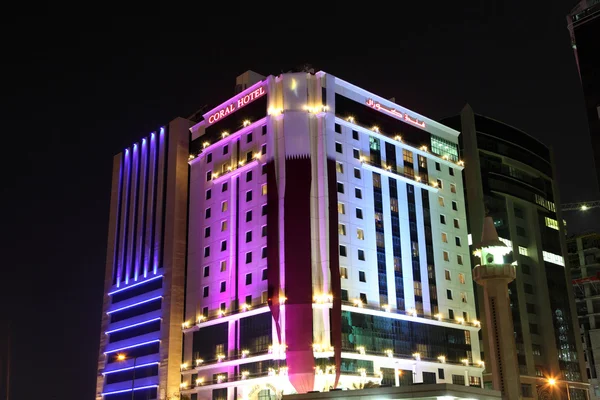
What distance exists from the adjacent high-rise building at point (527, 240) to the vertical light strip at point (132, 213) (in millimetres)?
47321

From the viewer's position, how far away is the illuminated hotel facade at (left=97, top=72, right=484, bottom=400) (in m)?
83.2

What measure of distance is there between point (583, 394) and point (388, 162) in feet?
161

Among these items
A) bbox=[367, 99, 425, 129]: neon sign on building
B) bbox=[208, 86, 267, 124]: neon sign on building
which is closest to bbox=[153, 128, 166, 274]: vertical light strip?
bbox=[208, 86, 267, 124]: neon sign on building

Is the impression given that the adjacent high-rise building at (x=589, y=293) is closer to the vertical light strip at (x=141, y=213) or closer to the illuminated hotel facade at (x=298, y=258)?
the illuminated hotel facade at (x=298, y=258)

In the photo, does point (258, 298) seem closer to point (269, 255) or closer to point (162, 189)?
point (269, 255)

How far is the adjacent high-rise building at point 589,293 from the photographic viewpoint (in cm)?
14025

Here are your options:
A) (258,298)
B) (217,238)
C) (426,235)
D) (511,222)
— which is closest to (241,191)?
(217,238)

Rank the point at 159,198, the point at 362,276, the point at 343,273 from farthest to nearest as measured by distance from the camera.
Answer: the point at 159,198, the point at 362,276, the point at 343,273

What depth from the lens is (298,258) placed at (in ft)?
273

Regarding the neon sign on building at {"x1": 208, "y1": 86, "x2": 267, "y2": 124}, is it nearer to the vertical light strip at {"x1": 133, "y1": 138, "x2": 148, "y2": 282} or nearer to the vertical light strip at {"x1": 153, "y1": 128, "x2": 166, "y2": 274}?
the vertical light strip at {"x1": 153, "y1": 128, "x2": 166, "y2": 274}

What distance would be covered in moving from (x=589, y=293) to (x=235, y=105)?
87.3m

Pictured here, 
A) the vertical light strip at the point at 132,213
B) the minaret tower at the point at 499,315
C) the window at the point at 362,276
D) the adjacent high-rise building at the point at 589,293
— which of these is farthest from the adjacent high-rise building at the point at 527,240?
the minaret tower at the point at 499,315

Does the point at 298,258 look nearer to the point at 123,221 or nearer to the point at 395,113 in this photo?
the point at 395,113

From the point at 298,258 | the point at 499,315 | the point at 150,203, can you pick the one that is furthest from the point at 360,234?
the point at 499,315
